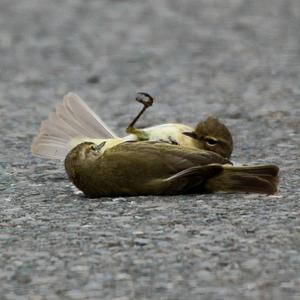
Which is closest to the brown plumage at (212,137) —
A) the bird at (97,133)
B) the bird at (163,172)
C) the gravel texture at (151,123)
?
the bird at (97,133)

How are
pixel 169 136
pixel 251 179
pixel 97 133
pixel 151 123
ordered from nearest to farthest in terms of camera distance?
1. pixel 251 179
2. pixel 169 136
3. pixel 97 133
4. pixel 151 123

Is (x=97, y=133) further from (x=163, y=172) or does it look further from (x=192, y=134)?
(x=163, y=172)

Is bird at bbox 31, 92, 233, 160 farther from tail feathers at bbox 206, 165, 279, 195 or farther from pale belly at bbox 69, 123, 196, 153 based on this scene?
tail feathers at bbox 206, 165, 279, 195

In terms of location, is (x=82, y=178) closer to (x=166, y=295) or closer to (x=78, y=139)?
(x=78, y=139)

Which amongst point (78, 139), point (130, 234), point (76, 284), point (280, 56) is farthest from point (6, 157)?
point (280, 56)

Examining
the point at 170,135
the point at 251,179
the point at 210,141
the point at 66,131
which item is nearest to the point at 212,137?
the point at 210,141

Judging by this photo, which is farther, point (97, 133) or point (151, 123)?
point (151, 123)
